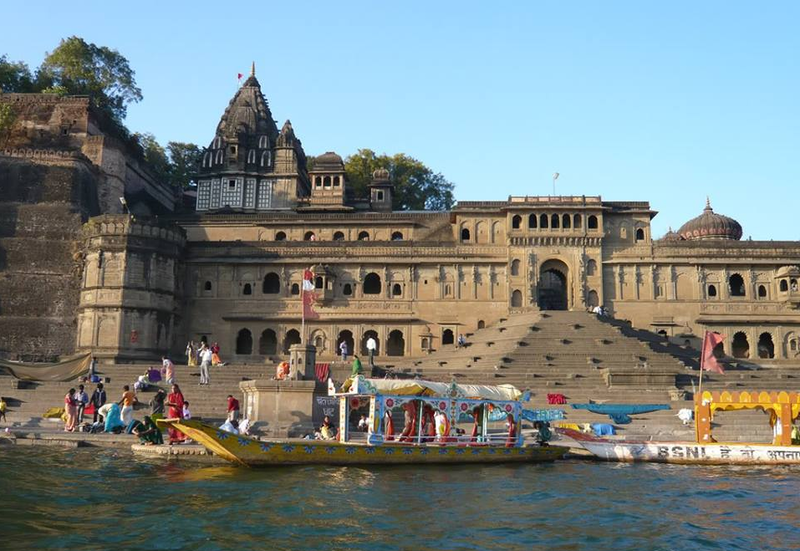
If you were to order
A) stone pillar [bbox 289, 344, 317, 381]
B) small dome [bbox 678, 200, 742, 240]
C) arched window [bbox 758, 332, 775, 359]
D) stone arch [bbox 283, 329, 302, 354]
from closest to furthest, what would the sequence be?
1. stone pillar [bbox 289, 344, 317, 381]
2. arched window [bbox 758, 332, 775, 359]
3. stone arch [bbox 283, 329, 302, 354]
4. small dome [bbox 678, 200, 742, 240]

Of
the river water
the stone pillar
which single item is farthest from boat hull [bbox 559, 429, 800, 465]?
the stone pillar

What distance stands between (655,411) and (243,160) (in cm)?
4011

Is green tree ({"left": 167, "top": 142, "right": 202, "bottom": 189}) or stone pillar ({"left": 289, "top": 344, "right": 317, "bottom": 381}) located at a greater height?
green tree ({"left": 167, "top": 142, "right": 202, "bottom": 189})

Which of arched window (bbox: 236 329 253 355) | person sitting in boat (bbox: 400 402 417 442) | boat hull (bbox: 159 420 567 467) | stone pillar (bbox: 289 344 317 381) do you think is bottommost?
boat hull (bbox: 159 420 567 467)

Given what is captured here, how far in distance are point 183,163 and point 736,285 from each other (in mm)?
49008

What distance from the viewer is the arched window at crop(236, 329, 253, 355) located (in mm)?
43719

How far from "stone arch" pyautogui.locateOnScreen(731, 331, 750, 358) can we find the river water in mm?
27564

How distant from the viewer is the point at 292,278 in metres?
44.3

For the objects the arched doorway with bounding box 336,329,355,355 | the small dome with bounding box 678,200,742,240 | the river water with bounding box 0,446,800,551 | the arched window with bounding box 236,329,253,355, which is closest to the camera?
the river water with bounding box 0,446,800,551

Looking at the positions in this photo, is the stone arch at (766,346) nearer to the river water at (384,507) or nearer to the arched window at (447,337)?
the arched window at (447,337)

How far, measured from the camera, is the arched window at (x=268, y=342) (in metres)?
43.9

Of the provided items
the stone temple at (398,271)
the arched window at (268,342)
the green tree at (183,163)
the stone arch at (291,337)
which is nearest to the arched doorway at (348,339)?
the stone temple at (398,271)

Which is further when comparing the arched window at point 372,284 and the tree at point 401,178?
the tree at point 401,178

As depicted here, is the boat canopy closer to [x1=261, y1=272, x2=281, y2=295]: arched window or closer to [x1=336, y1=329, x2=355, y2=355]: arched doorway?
[x1=336, y1=329, x2=355, y2=355]: arched doorway
